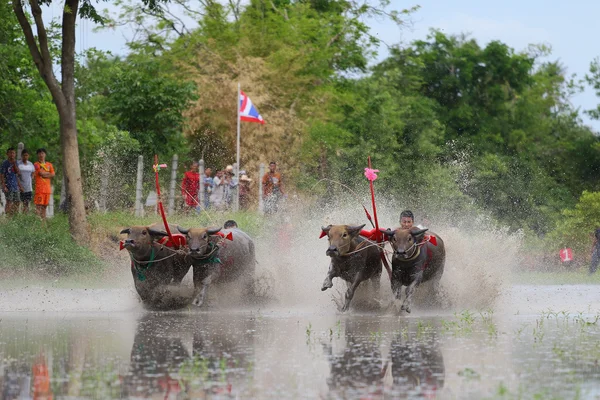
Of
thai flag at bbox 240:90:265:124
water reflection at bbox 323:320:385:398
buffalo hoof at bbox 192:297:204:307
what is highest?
thai flag at bbox 240:90:265:124

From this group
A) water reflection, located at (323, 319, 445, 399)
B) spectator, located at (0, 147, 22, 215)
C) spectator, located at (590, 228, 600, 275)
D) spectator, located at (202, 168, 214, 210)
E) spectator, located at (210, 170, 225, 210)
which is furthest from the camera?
spectator, located at (202, 168, 214, 210)

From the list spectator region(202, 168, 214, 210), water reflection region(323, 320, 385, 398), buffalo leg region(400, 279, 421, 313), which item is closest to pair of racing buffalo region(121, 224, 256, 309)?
buffalo leg region(400, 279, 421, 313)

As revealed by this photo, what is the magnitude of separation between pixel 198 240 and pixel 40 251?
818cm

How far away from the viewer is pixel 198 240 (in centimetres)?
1728

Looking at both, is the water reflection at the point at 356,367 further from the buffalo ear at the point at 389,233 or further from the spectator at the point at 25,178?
the spectator at the point at 25,178

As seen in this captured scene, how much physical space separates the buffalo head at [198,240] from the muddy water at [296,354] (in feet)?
2.68

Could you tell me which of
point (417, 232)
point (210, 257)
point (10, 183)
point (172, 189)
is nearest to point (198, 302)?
point (210, 257)

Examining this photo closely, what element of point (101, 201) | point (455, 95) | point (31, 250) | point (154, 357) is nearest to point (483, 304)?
point (154, 357)

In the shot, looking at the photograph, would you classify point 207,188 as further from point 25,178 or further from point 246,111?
point 246,111

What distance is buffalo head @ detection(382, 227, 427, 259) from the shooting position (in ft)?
54.2

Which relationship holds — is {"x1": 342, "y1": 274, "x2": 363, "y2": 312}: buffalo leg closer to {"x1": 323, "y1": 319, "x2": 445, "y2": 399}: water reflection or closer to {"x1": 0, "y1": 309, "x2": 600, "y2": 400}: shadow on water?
{"x1": 0, "y1": 309, "x2": 600, "y2": 400}: shadow on water

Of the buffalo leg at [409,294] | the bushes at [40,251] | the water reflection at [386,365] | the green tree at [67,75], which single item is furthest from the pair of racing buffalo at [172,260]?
the green tree at [67,75]

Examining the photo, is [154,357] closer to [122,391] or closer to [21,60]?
[122,391]

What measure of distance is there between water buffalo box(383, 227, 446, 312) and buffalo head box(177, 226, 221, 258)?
8.18 ft
